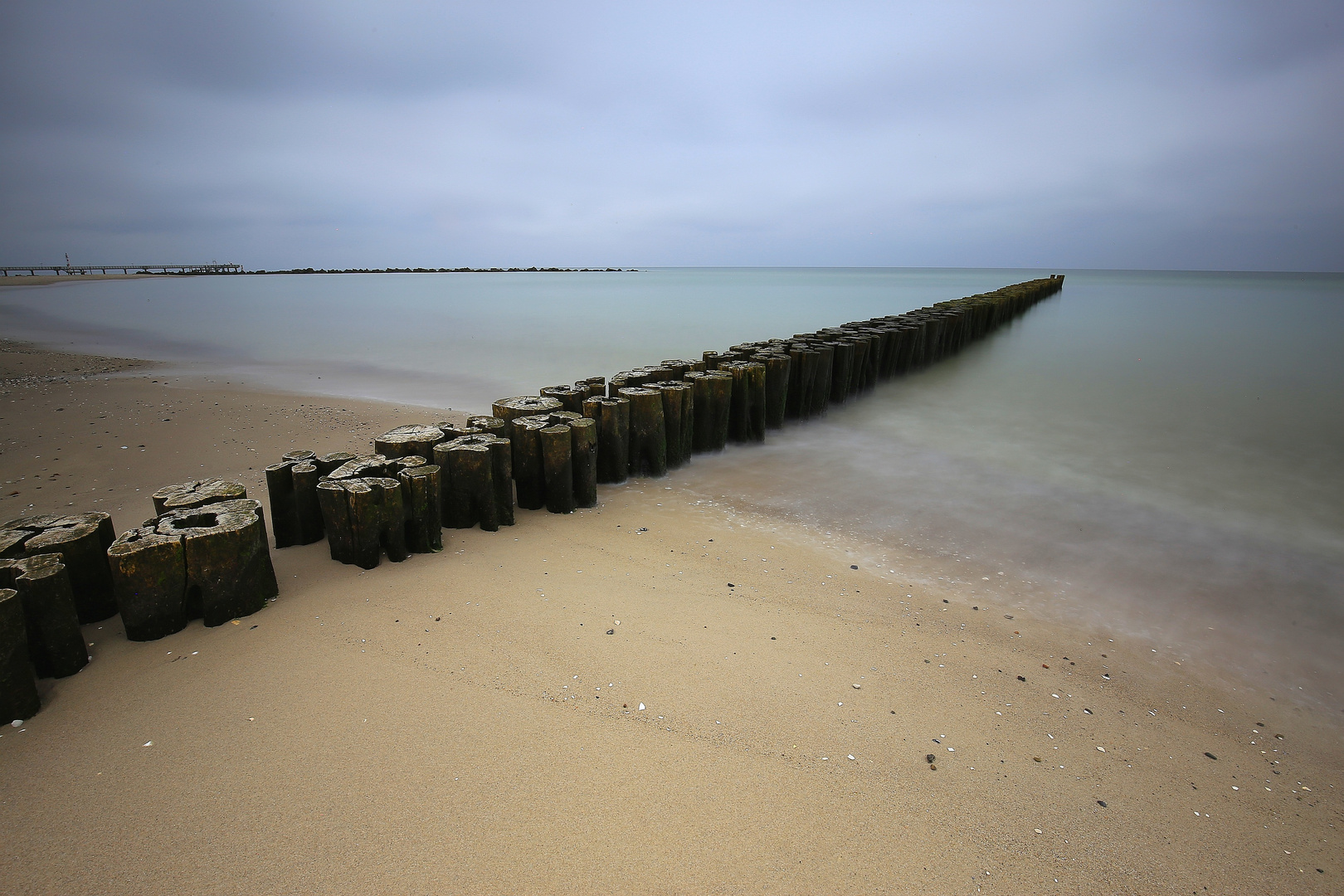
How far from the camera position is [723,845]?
1.87 metres

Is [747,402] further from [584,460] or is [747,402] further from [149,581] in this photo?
[149,581]

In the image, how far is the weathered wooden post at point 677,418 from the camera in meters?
5.55

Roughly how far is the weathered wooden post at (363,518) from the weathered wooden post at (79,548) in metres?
0.89

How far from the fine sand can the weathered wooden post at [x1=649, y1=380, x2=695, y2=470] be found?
2180mm

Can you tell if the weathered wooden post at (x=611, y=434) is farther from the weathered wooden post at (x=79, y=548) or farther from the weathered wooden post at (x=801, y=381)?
the weathered wooden post at (x=801, y=381)

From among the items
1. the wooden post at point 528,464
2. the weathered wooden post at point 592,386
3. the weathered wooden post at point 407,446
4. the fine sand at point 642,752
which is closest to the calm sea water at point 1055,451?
the fine sand at point 642,752

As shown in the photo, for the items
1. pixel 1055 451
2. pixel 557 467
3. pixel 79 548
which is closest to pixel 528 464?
pixel 557 467

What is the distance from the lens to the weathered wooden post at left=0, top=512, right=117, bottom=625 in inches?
100

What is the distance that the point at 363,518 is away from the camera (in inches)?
129

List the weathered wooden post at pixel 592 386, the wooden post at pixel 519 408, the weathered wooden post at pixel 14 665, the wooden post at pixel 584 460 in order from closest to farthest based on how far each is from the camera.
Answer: the weathered wooden post at pixel 14 665
the wooden post at pixel 584 460
the wooden post at pixel 519 408
the weathered wooden post at pixel 592 386

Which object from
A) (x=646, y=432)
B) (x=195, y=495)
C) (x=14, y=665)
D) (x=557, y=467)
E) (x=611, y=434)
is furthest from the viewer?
(x=646, y=432)

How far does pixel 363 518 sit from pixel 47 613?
47.7 inches

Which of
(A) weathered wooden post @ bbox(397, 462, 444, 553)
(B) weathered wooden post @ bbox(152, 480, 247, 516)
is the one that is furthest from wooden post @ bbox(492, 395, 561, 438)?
(B) weathered wooden post @ bbox(152, 480, 247, 516)

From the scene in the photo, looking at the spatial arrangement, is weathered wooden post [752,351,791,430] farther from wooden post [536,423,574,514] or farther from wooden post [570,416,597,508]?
wooden post [536,423,574,514]
